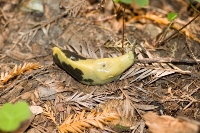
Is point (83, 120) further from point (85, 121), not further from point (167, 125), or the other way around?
point (167, 125)

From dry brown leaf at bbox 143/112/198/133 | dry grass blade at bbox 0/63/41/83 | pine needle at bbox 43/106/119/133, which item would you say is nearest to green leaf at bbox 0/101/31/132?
pine needle at bbox 43/106/119/133

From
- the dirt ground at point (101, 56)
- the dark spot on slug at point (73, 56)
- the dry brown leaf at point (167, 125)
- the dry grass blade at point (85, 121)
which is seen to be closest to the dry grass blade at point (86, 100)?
the dirt ground at point (101, 56)

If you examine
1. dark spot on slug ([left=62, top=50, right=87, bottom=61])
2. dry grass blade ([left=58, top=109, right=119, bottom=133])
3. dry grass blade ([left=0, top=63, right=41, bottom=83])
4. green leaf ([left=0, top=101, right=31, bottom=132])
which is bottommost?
dry grass blade ([left=58, top=109, right=119, bottom=133])

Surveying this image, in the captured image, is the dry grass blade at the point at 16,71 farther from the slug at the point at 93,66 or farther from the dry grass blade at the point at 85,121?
the dry grass blade at the point at 85,121

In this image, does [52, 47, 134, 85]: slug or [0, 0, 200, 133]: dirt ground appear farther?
[52, 47, 134, 85]: slug

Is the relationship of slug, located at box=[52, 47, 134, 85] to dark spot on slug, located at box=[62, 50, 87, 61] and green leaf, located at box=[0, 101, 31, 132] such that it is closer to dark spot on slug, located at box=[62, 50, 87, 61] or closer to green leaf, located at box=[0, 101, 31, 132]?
dark spot on slug, located at box=[62, 50, 87, 61]

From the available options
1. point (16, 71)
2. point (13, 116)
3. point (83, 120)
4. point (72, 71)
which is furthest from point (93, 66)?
point (13, 116)

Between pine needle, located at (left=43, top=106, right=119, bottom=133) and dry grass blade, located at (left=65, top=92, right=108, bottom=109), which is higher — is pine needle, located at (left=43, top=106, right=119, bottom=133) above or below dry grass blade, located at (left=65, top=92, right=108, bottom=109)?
below
